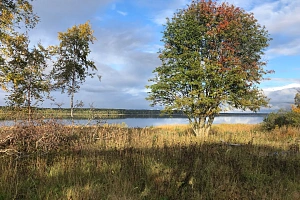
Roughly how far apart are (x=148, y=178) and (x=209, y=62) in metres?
11.9

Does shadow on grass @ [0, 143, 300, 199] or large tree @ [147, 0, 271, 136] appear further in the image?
A: large tree @ [147, 0, 271, 136]

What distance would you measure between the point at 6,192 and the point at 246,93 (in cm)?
1537

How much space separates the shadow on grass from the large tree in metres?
8.66

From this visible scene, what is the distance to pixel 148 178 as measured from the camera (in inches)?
207

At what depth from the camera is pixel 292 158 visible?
763 cm

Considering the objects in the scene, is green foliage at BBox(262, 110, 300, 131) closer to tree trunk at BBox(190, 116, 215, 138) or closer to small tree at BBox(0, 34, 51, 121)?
tree trunk at BBox(190, 116, 215, 138)

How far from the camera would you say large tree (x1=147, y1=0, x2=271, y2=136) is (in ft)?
50.9

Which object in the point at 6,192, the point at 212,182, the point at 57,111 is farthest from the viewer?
the point at 57,111

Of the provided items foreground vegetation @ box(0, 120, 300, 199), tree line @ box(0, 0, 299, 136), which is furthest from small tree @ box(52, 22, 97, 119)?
foreground vegetation @ box(0, 120, 300, 199)

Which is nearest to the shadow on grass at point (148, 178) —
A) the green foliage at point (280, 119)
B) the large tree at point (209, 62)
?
the large tree at point (209, 62)

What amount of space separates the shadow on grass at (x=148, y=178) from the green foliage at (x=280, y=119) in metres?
14.9

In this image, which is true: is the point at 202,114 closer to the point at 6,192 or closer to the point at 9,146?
the point at 9,146

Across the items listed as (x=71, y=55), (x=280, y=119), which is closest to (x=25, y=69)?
(x=71, y=55)

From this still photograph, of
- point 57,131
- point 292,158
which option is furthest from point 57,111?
point 292,158
